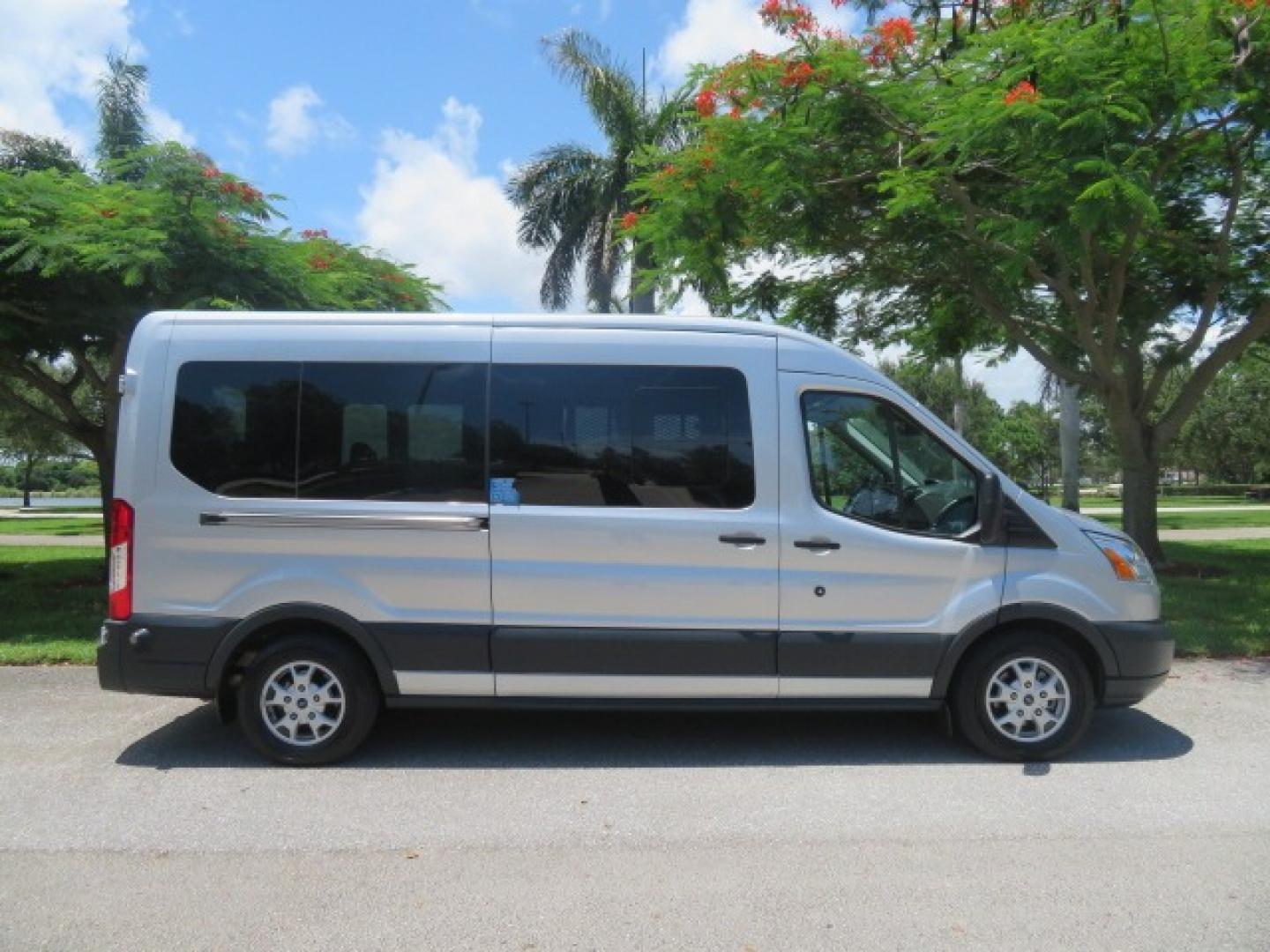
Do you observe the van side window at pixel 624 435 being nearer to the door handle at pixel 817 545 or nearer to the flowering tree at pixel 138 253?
the door handle at pixel 817 545

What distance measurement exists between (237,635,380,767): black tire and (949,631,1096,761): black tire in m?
3.27

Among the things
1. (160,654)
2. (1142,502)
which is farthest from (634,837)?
(1142,502)

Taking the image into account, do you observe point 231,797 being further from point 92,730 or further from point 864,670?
point 864,670

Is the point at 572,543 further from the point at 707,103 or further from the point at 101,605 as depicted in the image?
the point at 101,605

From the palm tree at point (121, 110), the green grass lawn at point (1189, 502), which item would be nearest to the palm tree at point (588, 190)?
the palm tree at point (121, 110)

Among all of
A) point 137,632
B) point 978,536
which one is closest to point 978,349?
point 978,536

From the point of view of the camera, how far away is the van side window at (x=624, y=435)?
532cm

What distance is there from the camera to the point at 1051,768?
17.4ft

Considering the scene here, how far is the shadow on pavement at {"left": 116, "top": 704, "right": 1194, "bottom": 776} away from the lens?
545 centimetres

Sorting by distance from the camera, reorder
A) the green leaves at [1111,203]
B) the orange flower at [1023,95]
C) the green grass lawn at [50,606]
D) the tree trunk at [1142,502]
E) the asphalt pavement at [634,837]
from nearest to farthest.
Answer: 1. the asphalt pavement at [634,837]
2. the green leaves at [1111,203]
3. the orange flower at [1023,95]
4. the green grass lawn at [50,606]
5. the tree trunk at [1142,502]

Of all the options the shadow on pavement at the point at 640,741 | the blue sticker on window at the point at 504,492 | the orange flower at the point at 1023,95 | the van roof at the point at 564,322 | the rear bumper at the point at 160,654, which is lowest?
the shadow on pavement at the point at 640,741

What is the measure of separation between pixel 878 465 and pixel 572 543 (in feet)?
5.59

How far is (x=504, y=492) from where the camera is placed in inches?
209

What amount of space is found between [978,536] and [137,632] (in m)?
4.52
